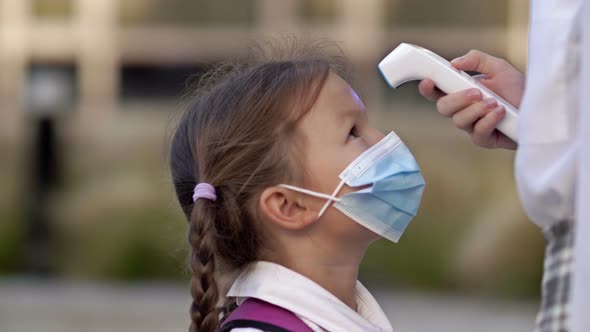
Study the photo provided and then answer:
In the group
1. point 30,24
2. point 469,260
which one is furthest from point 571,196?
point 30,24

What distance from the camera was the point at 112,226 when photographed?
8.54 meters

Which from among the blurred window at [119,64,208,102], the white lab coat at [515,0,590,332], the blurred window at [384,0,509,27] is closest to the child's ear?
the white lab coat at [515,0,590,332]

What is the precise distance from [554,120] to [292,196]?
927mm

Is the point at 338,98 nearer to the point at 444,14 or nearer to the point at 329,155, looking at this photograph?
the point at 329,155

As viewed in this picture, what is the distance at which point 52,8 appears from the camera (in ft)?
33.8

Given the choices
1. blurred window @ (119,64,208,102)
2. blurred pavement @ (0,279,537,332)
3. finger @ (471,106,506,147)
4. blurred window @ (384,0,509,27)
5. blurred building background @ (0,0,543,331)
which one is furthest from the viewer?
blurred window @ (119,64,208,102)

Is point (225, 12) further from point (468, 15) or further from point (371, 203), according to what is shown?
point (371, 203)

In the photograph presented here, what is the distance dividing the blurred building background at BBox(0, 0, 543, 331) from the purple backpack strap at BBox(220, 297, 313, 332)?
4672mm

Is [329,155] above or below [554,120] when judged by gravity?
below

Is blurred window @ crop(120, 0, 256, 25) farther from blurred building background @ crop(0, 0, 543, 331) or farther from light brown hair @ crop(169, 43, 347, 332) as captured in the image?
light brown hair @ crop(169, 43, 347, 332)

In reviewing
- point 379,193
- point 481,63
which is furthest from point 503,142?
point 379,193

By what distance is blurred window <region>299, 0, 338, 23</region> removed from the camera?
9.95m

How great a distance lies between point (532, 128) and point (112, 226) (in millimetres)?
7286

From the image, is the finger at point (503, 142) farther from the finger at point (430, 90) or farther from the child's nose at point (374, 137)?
the child's nose at point (374, 137)
